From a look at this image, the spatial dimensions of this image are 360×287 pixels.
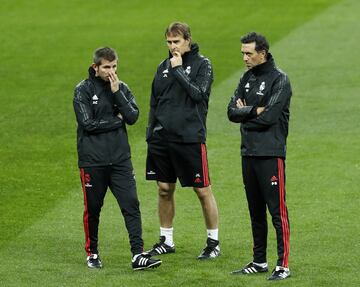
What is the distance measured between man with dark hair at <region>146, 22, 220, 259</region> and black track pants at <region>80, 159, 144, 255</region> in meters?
0.62

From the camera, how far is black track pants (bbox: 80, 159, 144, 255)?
40.6ft

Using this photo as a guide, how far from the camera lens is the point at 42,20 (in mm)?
29266

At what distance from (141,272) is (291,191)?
13.7ft

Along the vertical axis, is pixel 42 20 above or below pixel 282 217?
above

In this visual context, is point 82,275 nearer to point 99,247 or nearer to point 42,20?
point 99,247

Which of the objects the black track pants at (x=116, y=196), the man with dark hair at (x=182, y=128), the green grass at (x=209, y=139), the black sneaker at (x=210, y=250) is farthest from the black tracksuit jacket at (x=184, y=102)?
the green grass at (x=209, y=139)

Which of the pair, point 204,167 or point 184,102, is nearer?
point 184,102

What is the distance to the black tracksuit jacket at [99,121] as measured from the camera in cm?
1238

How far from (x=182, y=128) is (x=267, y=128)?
1200 mm

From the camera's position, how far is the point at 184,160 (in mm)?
12945

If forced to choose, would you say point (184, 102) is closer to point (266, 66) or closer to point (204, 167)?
point (204, 167)

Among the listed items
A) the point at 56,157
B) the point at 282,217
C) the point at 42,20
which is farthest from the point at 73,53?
the point at 282,217

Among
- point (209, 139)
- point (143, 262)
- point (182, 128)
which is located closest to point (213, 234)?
point (143, 262)

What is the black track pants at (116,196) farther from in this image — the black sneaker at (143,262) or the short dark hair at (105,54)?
the short dark hair at (105,54)
